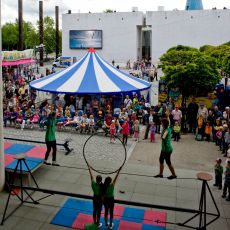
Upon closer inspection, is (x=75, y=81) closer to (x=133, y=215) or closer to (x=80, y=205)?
(x=80, y=205)

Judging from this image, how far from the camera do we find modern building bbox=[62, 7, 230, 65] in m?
47.9

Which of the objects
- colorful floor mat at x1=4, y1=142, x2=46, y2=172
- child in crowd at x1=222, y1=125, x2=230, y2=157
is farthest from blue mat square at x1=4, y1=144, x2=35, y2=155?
child in crowd at x1=222, y1=125, x2=230, y2=157

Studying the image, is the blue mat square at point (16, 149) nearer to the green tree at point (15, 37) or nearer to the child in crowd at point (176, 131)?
the child in crowd at point (176, 131)

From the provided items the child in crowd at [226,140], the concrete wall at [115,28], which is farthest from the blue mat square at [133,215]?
the concrete wall at [115,28]

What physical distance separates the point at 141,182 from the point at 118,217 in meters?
2.08

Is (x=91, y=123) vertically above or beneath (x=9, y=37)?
beneath

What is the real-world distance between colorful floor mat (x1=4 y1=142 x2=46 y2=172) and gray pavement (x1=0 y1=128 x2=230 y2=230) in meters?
0.43

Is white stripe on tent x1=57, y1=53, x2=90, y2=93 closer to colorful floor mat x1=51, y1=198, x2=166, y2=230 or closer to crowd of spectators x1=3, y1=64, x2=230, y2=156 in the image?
crowd of spectators x1=3, y1=64, x2=230, y2=156

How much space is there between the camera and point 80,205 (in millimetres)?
8602

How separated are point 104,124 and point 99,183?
7.64 metres

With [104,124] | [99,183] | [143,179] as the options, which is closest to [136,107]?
[104,124]

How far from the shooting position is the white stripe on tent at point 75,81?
14594mm

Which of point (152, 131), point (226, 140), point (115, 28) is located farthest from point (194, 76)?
point (115, 28)

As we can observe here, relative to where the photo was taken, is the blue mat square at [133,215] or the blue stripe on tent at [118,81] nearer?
the blue mat square at [133,215]
